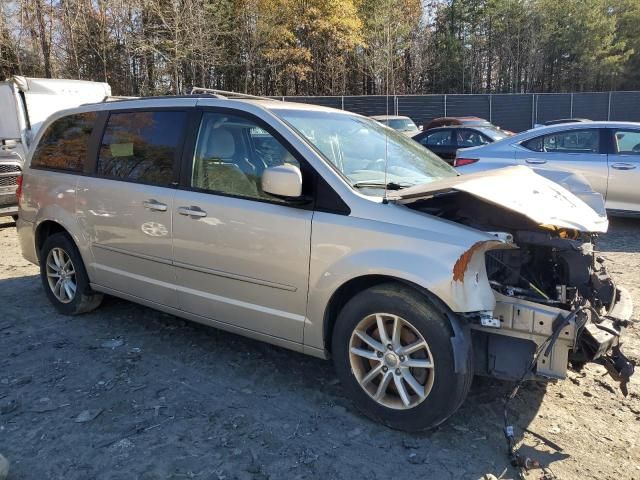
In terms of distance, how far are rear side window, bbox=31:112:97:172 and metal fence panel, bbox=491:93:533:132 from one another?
27.6m

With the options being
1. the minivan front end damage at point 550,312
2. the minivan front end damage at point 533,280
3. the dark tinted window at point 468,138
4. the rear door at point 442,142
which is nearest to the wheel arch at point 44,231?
the minivan front end damage at point 533,280

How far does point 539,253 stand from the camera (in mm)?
3260

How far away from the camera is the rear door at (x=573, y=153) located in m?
7.97

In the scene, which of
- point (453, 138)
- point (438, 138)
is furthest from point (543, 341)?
point (438, 138)

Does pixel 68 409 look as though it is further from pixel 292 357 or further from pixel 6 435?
pixel 292 357

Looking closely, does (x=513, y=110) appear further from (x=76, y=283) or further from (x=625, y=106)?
(x=76, y=283)

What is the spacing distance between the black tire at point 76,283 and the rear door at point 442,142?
10.3 meters

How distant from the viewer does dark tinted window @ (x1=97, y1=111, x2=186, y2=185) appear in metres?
3.97

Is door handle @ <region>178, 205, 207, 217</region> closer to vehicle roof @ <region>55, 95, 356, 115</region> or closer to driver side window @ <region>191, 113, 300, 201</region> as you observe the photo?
driver side window @ <region>191, 113, 300, 201</region>

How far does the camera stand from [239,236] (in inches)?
137

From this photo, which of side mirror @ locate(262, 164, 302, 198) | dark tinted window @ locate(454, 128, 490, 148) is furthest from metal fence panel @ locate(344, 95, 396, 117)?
side mirror @ locate(262, 164, 302, 198)

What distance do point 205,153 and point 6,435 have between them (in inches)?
81.8

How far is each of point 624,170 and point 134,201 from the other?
6.85m

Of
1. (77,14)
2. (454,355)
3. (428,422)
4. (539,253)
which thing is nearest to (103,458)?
(428,422)
